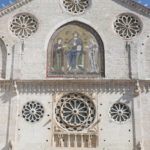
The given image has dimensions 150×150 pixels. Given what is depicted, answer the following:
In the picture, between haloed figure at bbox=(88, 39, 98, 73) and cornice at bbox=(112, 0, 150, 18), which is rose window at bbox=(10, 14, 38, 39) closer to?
haloed figure at bbox=(88, 39, 98, 73)

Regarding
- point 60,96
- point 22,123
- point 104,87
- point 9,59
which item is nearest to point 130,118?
point 104,87

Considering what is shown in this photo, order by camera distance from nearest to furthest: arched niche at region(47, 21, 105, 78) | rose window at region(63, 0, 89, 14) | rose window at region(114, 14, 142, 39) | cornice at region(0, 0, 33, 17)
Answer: arched niche at region(47, 21, 105, 78)
rose window at region(114, 14, 142, 39)
cornice at region(0, 0, 33, 17)
rose window at region(63, 0, 89, 14)

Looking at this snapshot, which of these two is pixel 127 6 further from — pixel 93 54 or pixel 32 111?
pixel 32 111

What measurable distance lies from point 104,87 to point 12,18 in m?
5.13

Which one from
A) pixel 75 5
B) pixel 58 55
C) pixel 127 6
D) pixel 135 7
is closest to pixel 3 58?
pixel 58 55

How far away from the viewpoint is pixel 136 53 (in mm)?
20391

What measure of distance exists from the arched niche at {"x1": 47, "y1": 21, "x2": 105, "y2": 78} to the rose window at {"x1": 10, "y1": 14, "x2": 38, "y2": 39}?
1.00 m

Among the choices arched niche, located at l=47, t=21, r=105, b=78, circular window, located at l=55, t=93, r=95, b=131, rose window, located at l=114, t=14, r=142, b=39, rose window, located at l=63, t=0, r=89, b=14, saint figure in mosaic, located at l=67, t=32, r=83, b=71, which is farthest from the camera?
rose window, located at l=63, t=0, r=89, b=14

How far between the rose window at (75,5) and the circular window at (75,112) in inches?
154

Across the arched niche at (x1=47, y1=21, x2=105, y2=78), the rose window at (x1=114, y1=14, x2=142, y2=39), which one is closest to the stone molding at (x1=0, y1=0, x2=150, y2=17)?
the rose window at (x1=114, y1=14, x2=142, y2=39)

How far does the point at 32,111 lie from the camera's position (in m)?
19.7

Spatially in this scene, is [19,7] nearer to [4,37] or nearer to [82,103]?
[4,37]

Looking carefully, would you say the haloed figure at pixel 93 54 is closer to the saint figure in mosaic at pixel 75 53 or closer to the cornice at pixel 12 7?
the saint figure in mosaic at pixel 75 53

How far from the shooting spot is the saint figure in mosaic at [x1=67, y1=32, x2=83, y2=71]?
2041 cm
